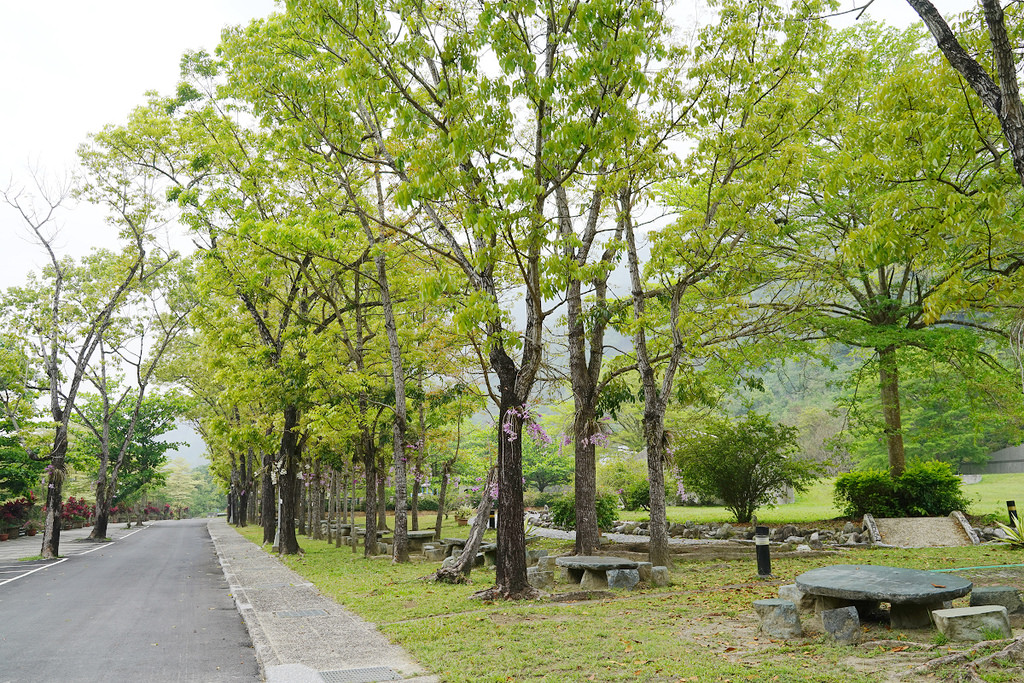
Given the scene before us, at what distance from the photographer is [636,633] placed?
24.7ft

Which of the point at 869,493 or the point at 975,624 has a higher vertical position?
the point at 869,493

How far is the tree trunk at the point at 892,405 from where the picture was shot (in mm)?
18156

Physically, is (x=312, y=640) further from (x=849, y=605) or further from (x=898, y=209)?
(x=898, y=209)

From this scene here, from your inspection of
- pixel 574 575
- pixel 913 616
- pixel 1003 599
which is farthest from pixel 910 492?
pixel 913 616

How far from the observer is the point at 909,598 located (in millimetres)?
6734

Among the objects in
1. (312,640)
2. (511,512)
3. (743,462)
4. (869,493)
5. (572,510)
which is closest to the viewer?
(312,640)

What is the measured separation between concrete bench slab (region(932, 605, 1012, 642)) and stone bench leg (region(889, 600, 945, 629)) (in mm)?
789

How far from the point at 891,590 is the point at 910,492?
41.1 ft

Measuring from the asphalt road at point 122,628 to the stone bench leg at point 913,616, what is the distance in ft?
21.8

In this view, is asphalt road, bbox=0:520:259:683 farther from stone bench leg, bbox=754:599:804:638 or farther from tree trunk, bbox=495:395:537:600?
stone bench leg, bbox=754:599:804:638

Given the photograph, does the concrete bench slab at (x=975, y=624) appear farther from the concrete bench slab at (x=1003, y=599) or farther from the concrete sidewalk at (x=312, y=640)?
the concrete sidewalk at (x=312, y=640)

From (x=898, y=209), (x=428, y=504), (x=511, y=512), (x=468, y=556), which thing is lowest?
(x=428, y=504)

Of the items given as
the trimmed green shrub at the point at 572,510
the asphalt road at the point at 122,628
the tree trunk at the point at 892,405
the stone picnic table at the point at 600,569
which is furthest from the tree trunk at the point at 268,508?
the tree trunk at the point at 892,405

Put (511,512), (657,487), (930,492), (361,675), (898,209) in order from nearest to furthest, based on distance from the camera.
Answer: (361,675), (511,512), (898,209), (657,487), (930,492)
